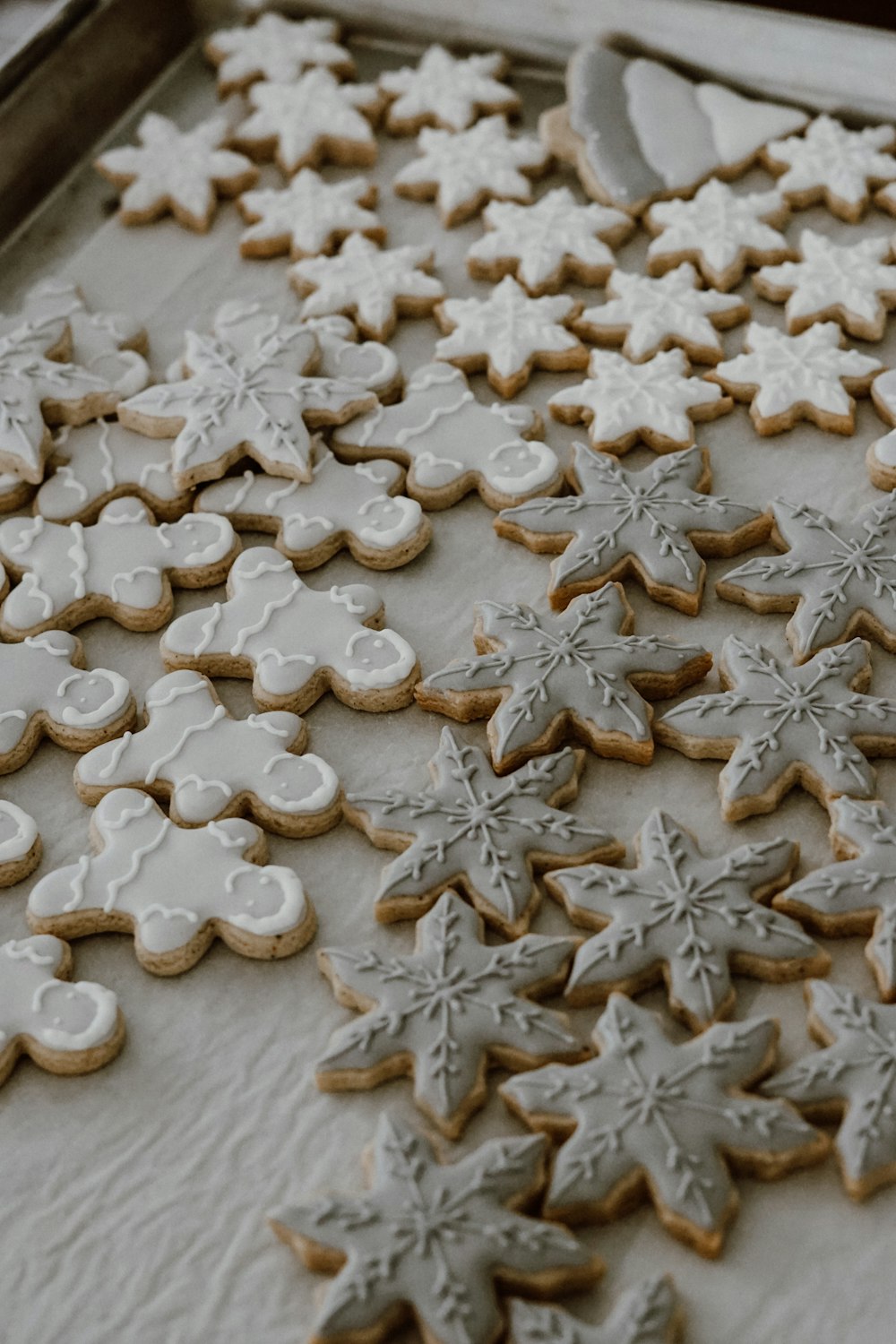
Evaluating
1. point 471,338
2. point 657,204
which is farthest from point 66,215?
point 657,204

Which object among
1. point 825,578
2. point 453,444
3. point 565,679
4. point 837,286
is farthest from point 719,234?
point 565,679

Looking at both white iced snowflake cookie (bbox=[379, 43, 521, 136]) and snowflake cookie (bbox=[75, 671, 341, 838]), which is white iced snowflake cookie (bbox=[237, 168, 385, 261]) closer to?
white iced snowflake cookie (bbox=[379, 43, 521, 136])

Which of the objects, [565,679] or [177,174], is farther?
[177,174]

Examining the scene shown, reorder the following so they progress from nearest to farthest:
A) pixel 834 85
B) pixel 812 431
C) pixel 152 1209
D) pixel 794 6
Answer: pixel 152 1209
pixel 812 431
pixel 834 85
pixel 794 6

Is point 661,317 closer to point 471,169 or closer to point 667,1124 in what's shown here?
point 471,169

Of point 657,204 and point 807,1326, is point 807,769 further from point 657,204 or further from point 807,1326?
point 657,204

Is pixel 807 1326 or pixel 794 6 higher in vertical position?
pixel 794 6
